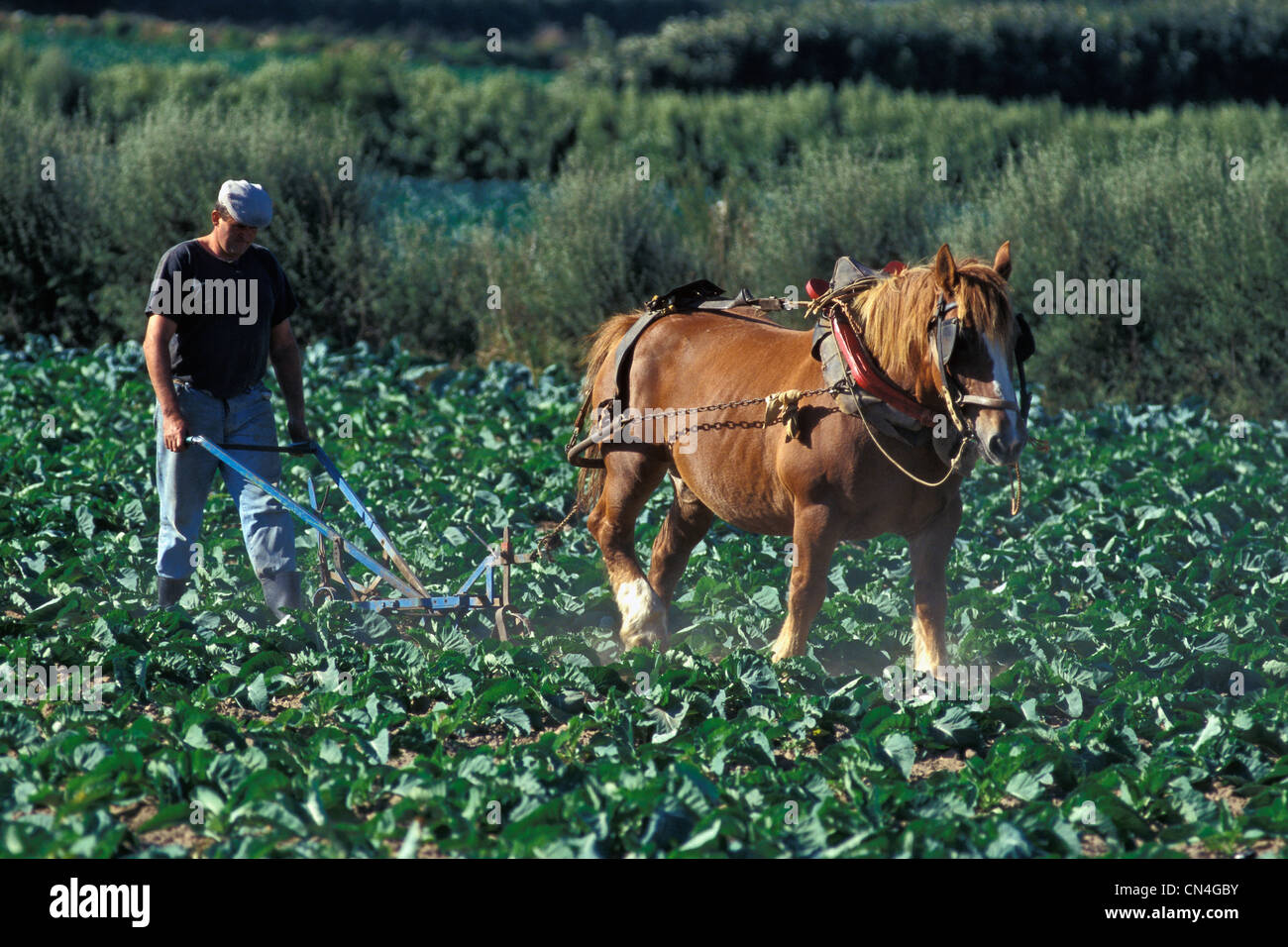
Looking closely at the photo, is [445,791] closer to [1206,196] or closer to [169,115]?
[1206,196]

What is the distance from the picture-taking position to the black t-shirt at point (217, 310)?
616 centimetres

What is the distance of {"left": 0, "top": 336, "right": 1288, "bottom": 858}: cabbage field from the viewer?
413 centimetres

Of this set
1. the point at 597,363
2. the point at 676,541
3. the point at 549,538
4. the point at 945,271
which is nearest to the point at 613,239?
the point at 597,363

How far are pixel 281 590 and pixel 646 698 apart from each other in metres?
2.03

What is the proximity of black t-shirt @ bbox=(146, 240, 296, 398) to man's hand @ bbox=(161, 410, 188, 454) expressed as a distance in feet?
1.01

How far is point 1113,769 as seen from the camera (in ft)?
14.8

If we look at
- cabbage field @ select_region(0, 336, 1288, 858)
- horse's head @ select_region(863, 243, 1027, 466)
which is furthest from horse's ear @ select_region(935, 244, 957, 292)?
cabbage field @ select_region(0, 336, 1288, 858)

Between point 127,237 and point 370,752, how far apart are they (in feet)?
46.7

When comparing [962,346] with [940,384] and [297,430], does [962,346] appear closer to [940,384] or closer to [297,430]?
[940,384]

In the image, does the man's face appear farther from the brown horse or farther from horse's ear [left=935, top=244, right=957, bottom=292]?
horse's ear [left=935, top=244, right=957, bottom=292]

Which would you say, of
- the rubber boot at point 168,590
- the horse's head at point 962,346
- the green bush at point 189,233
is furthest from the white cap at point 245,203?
the green bush at point 189,233

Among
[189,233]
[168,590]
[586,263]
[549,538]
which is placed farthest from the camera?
[189,233]

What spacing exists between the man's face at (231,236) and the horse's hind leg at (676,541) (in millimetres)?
2245

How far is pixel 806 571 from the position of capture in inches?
223
